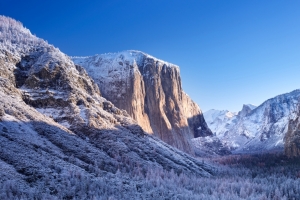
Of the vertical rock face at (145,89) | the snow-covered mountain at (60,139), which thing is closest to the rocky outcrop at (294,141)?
the vertical rock face at (145,89)

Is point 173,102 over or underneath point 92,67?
underneath

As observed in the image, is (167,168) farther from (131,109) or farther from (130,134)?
(131,109)

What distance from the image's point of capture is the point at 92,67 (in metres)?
91.6

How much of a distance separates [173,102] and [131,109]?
27416 millimetres

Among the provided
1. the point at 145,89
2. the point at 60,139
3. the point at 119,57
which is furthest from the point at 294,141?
the point at 60,139

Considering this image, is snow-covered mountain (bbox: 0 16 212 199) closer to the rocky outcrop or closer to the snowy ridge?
the snowy ridge

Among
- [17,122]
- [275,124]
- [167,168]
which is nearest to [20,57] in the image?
[17,122]

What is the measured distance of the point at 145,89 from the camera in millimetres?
99812

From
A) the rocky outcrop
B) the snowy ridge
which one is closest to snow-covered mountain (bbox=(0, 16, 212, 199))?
the snowy ridge

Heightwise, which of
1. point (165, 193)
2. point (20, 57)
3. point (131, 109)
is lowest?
point (165, 193)

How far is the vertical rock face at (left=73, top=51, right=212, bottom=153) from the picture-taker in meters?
87.5

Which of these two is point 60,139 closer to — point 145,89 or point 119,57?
point 119,57

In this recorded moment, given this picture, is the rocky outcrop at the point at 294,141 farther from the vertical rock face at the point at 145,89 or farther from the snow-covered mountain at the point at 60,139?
the snow-covered mountain at the point at 60,139

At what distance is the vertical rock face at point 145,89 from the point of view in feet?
287
